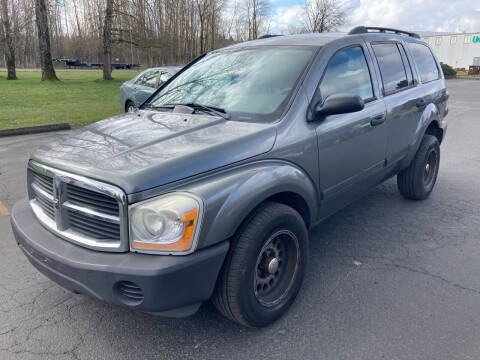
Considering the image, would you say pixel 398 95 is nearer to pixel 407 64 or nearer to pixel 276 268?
pixel 407 64

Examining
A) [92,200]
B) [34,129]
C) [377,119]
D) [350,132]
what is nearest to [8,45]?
[34,129]

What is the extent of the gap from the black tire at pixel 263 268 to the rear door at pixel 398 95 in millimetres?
1762

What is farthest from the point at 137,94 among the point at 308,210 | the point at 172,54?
the point at 172,54

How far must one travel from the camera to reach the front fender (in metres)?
2.18

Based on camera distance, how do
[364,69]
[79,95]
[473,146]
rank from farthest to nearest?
1. [79,95]
2. [473,146]
3. [364,69]

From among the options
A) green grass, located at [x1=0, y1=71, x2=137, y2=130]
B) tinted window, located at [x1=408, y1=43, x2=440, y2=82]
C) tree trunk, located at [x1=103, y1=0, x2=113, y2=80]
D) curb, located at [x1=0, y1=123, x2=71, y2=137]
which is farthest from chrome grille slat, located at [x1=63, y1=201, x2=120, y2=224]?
tree trunk, located at [x1=103, y1=0, x2=113, y2=80]

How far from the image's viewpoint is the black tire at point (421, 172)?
4715 mm

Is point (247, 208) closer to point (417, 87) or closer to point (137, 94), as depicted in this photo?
point (417, 87)

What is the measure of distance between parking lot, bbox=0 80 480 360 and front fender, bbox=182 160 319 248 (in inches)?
31.8

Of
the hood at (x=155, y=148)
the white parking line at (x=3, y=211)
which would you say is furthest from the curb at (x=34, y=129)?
the hood at (x=155, y=148)

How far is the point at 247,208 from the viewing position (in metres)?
2.36

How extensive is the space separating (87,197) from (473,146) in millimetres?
8304

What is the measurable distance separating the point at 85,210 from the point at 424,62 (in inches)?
172

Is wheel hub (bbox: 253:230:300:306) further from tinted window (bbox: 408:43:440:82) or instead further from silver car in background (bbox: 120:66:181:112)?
silver car in background (bbox: 120:66:181:112)
